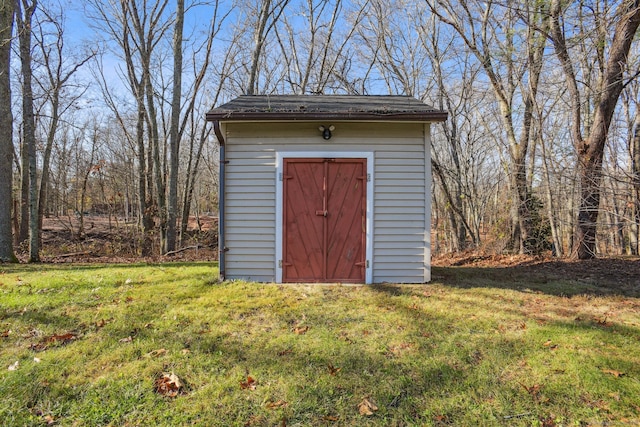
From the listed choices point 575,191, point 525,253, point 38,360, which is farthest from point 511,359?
point 525,253

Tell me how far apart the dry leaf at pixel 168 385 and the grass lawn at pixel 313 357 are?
0.01 m

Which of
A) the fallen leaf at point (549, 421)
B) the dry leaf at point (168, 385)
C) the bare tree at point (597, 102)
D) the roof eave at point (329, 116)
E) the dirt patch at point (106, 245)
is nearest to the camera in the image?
the fallen leaf at point (549, 421)

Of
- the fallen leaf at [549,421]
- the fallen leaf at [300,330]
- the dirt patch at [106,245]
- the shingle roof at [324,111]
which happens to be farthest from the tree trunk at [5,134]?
the fallen leaf at [549,421]

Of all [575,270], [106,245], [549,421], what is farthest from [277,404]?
[106,245]

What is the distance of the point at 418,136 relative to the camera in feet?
17.7

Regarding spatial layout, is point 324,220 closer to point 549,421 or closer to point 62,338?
point 62,338

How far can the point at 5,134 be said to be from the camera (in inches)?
287

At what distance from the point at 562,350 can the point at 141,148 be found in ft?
40.0

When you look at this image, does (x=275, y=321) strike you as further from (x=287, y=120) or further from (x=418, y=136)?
(x=418, y=136)

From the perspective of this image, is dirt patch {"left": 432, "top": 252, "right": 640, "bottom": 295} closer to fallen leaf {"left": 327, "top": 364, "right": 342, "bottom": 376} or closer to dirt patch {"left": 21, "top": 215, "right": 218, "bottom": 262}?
fallen leaf {"left": 327, "top": 364, "right": 342, "bottom": 376}

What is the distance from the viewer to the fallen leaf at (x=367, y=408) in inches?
89.2

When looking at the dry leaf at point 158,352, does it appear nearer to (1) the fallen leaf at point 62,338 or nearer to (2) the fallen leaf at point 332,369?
(1) the fallen leaf at point 62,338

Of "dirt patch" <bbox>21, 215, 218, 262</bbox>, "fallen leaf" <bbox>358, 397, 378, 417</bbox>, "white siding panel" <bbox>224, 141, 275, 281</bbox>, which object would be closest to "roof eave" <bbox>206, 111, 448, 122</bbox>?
"white siding panel" <bbox>224, 141, 275, 281</bbox>

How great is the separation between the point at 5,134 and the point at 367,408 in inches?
355
